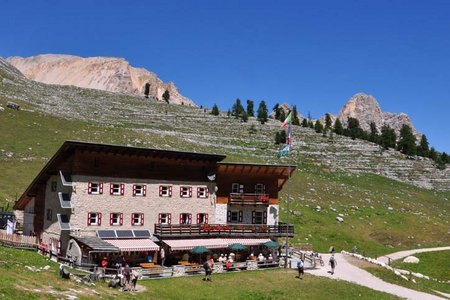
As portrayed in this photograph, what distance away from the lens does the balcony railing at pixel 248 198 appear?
191ft

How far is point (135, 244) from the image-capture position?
159ft

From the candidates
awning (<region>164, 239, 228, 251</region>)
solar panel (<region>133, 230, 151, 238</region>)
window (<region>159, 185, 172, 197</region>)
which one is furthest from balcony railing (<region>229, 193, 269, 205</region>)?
solar panel (<region>133, 230, 151, 238</region>)

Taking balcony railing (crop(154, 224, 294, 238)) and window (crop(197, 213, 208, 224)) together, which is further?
window (crop(197, 213, 208, 224))

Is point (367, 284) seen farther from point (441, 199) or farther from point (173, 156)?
point (441, 199)

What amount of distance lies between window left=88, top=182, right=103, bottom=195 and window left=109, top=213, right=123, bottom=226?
2578 mm

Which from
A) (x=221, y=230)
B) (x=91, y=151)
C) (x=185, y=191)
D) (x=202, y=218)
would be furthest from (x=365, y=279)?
(x=91, y=151)

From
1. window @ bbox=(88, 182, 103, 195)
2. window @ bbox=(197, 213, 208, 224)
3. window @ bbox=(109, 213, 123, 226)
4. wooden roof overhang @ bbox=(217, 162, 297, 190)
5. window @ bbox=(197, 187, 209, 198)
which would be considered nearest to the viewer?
window @ bbox=(88, 182, 103, 195)

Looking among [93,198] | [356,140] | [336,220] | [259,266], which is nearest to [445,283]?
[259,266]

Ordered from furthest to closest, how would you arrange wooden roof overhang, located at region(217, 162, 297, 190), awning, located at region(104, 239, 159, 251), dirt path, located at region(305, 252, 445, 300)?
wooden roof overhang, located at region(217, 162, 297, 190) → awning, located at region(104, 239, 159, 251) → dirt path, located at region(305, 252, 445, 300)

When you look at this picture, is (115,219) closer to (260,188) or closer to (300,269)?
(260,188)

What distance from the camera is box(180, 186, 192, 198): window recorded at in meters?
55.5

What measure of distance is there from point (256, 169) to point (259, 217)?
582 centimetres

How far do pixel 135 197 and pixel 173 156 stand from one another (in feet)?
19.7

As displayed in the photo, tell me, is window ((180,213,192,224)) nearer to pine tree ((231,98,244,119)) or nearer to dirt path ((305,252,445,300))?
dirt path ((305,252,445,300))
